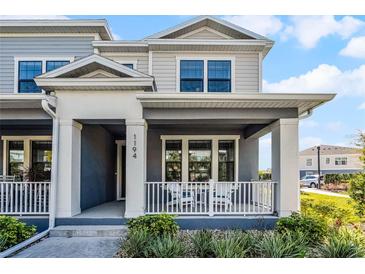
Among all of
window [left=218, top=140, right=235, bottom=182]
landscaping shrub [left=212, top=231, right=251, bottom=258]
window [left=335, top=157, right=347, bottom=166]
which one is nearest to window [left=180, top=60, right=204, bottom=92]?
window [left=218, top=140, right=235, bottom=182]

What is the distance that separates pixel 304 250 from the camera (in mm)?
5629

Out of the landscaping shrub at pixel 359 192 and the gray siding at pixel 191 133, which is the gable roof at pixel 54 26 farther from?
the landscaping shrub at pixel 359 192

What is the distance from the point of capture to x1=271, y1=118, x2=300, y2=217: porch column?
317 inches

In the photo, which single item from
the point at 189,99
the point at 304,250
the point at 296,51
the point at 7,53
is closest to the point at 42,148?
the point at 7,53

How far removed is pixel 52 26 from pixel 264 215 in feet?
30.7

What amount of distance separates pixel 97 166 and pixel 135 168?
286cm

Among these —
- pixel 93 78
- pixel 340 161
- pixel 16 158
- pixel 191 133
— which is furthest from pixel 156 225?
pixel 340 161

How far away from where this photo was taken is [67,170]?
796cm

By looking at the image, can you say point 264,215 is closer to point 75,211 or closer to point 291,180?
point 291,180

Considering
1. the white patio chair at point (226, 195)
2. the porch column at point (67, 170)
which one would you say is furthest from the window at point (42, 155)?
the white patio chair at point (226, 195)

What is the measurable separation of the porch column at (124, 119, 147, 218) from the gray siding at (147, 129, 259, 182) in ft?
9.86

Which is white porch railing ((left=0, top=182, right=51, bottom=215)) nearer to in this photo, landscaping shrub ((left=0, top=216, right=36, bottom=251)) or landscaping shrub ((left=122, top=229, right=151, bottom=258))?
landscaping shrub ((left=0, top=216, right=36, bottom=251))

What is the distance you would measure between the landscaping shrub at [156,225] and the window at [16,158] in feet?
20.6
